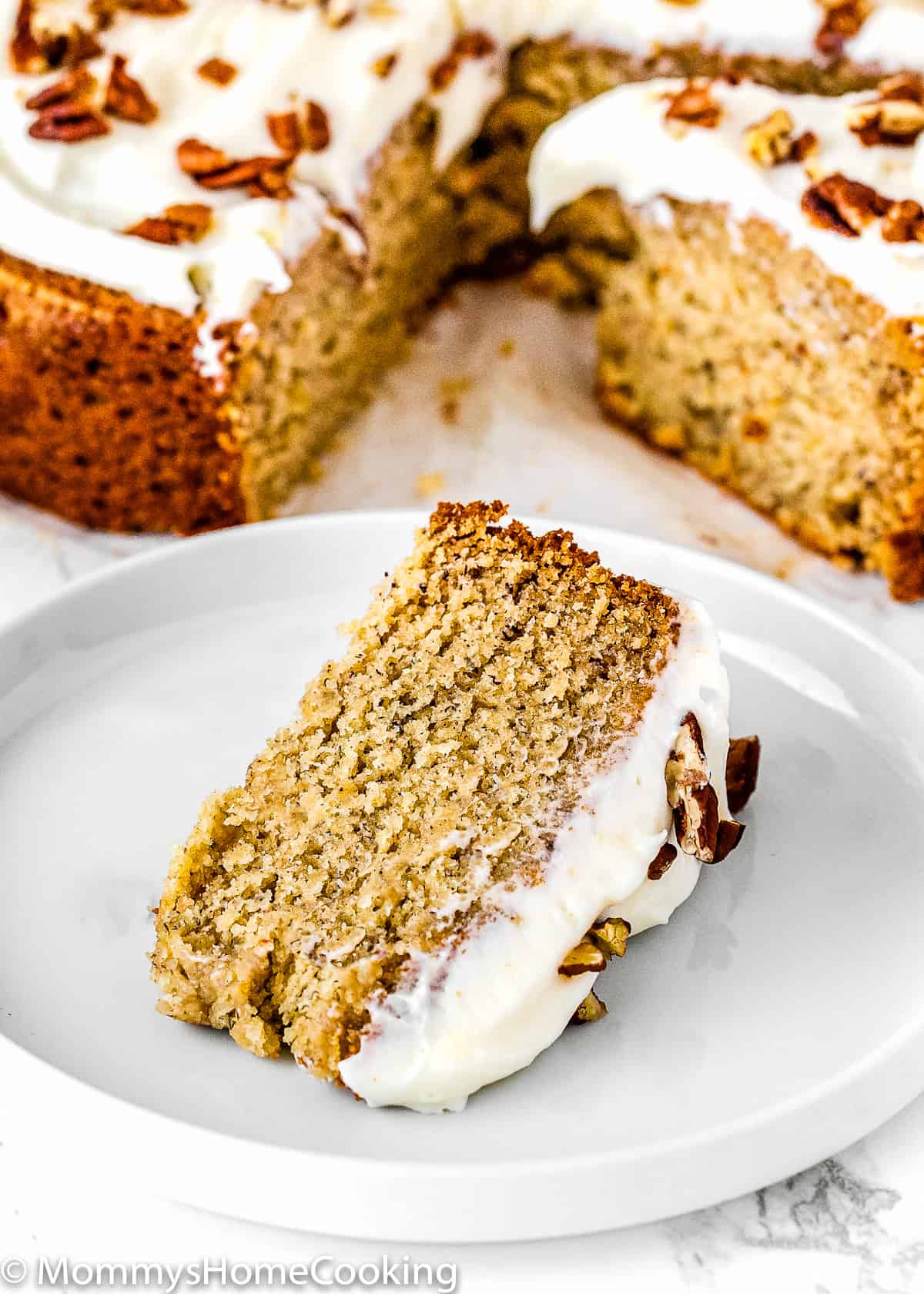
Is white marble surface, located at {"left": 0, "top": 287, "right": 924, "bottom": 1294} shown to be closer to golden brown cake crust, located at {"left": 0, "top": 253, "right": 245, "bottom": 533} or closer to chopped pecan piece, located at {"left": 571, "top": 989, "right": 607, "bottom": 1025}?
golden brown cake crust, located at {"left": 0, "top": 253, "right": 245, "bottom": 533}

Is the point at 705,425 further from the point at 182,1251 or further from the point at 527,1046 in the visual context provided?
the point at 182,1251

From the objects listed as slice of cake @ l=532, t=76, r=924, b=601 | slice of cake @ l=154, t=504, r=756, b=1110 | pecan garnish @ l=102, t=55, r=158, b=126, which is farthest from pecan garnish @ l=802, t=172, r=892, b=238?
pecan garnish @ l=102, t=55, r=158, b=126

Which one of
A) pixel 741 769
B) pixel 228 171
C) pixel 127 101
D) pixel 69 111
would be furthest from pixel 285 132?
pixel 741 769

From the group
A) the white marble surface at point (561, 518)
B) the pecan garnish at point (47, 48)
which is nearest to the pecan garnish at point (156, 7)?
the pecan garnish at point (47, 48)

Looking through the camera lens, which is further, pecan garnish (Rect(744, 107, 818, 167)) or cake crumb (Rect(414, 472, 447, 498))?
cake crumb (Rect(414, 472, 447, 498))

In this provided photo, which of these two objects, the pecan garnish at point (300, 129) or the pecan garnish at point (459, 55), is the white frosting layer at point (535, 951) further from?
the pecan garnish at point (459, 55)

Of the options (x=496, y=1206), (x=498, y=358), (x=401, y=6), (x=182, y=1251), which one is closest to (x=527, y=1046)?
(x=496, y=1206)

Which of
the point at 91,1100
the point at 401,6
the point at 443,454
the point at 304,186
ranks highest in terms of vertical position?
the point at 401,6
